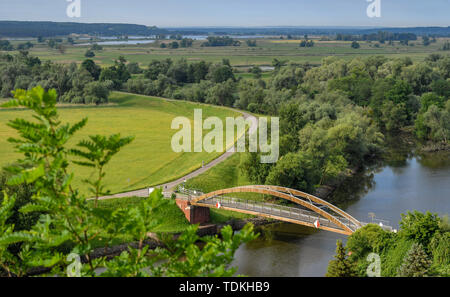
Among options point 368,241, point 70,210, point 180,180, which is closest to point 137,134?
point 180,180

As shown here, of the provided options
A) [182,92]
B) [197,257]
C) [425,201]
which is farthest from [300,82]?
[197,257]

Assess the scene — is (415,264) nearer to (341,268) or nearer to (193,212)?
(341,268)

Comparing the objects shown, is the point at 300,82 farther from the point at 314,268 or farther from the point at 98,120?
the point at 314,268

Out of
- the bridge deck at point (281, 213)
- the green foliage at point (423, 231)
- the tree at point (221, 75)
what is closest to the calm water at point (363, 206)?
the bridge deck at point (281, 213)

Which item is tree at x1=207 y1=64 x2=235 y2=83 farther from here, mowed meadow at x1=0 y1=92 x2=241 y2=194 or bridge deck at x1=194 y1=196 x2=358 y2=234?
bridge deck at x1=194 y1=196 x2=358 y2=234

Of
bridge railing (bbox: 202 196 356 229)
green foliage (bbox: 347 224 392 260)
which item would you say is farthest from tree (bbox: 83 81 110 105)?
green foliage (bbox: 347 224 392 260)
